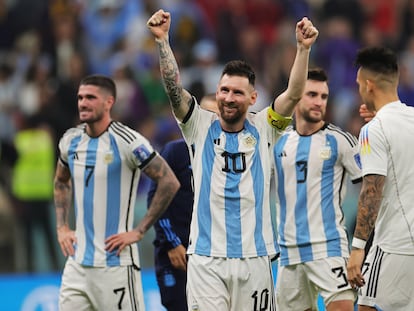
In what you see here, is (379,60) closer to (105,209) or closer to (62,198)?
(105,209)

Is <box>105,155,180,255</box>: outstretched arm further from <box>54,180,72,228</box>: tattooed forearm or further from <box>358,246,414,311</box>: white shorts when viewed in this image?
<box>358,246,414,311</box>: white shorts

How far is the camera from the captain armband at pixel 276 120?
8203 mm

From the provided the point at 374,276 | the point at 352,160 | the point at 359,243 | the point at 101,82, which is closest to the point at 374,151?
the point at 359,243

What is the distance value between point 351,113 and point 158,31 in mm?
8438

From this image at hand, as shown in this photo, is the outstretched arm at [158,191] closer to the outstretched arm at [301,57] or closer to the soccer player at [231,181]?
the soccer player at [231,181]

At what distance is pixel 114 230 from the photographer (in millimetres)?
9266

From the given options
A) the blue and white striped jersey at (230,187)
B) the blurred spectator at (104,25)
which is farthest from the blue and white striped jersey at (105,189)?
the blurred spectator at (104,25)

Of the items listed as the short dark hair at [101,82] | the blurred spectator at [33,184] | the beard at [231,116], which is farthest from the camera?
the blurred spectator at [33,184]

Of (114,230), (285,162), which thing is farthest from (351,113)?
(114,230)

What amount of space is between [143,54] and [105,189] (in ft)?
25.7

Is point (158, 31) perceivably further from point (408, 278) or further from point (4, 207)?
point (4, 207)

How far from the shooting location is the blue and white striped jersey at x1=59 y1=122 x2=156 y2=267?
922cm

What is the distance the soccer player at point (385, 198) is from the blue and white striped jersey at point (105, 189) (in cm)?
210

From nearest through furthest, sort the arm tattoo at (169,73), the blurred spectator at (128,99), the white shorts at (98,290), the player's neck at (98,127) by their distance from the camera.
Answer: the arm tattoo at (169,73) < the white shorts at (98,290) < the player's neck at (98,127) < the blurred spectator at (128,99)
